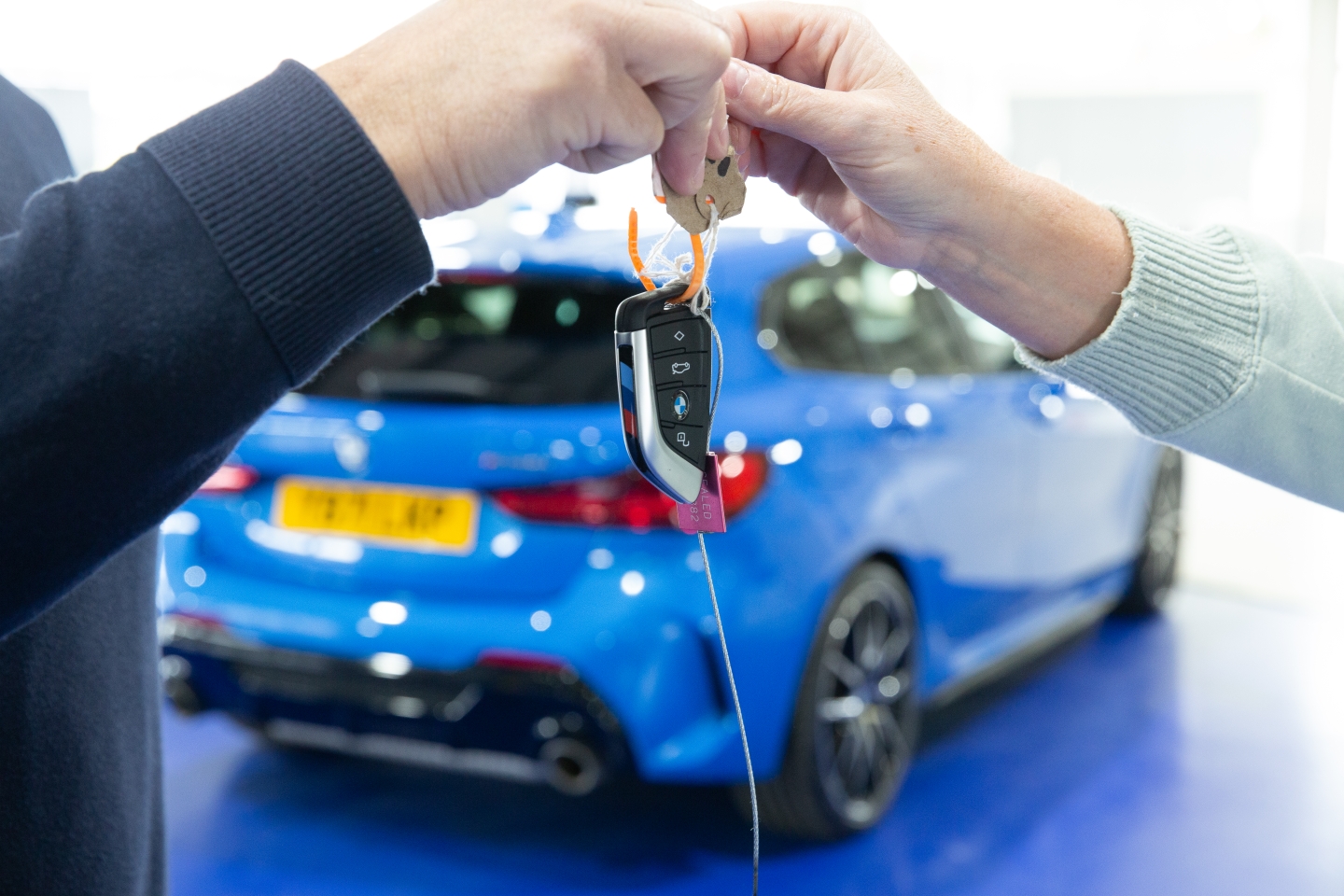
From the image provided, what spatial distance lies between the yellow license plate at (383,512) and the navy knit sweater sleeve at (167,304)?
5.68 ft

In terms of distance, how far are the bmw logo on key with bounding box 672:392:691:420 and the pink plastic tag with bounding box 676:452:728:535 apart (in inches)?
1.6

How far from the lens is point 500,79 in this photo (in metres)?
0.62

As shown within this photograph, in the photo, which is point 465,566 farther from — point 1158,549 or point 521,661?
point 1158,549

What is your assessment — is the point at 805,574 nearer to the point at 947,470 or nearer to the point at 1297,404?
the point at 947,470

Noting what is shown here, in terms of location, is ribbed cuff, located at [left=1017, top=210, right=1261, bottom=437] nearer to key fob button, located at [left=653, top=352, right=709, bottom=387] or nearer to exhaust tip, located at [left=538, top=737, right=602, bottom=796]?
key fob button, located at [left=653, top=352, right=709, bottom=387]

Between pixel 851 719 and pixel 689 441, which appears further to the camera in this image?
pixel 851 719

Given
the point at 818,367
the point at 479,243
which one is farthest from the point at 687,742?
the point at 479,243

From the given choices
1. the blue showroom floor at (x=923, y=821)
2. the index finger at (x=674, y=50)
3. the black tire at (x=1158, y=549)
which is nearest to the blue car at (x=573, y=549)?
the blue showroom floor at (x=923, y=821)

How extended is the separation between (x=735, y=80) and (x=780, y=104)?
45 millimetres

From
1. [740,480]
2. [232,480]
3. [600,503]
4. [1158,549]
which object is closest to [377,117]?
[600,503]

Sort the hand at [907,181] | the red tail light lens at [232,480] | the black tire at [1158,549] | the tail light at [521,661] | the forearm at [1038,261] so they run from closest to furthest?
the hand at [907,181], the forearm at [1038,261], the tail light at [521,661], the red tail light lens at [232,480], the black tire at [1158,549]

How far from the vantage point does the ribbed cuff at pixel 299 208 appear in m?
0.55

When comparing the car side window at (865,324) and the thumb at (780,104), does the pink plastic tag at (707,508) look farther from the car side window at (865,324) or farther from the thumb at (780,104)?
the car side window at (865,324)

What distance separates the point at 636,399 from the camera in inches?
34.5
